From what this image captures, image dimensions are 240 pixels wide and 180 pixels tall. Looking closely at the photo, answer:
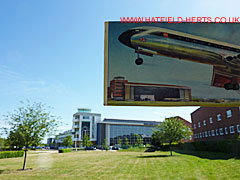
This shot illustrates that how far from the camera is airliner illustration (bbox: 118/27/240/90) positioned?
11742mm

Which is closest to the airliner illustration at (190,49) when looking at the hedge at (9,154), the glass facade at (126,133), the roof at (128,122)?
the hedge at (9,154)

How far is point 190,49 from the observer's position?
11.8 metres

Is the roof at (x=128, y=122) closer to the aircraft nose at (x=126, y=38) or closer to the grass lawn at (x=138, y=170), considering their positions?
the grass lawn at (x=138, y=170)

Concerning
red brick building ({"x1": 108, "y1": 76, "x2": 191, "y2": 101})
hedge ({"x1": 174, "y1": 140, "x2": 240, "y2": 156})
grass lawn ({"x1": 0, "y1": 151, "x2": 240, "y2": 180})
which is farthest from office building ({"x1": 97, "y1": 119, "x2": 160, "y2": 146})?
red brick building ({"x1": 108, "y1": 76, "x2": 191, "y2": 101})

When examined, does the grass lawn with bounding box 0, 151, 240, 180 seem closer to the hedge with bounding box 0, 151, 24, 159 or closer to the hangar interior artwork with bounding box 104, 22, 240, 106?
the hangar interior artwork with bounding box 104, 22, 240, 106

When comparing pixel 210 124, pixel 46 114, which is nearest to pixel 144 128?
pixel 210 124

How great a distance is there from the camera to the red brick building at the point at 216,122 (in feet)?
99.8

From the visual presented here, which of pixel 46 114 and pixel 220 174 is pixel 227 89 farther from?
pixel 46 114

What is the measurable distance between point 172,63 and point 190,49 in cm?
132

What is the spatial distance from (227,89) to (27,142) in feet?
49.6

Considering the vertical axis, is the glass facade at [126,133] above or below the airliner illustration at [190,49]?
below

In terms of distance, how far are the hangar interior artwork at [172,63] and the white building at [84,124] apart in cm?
7361

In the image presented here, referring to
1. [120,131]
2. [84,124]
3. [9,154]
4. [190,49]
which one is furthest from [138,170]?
[120,131]

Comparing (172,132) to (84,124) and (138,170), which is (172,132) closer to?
(138,170)
